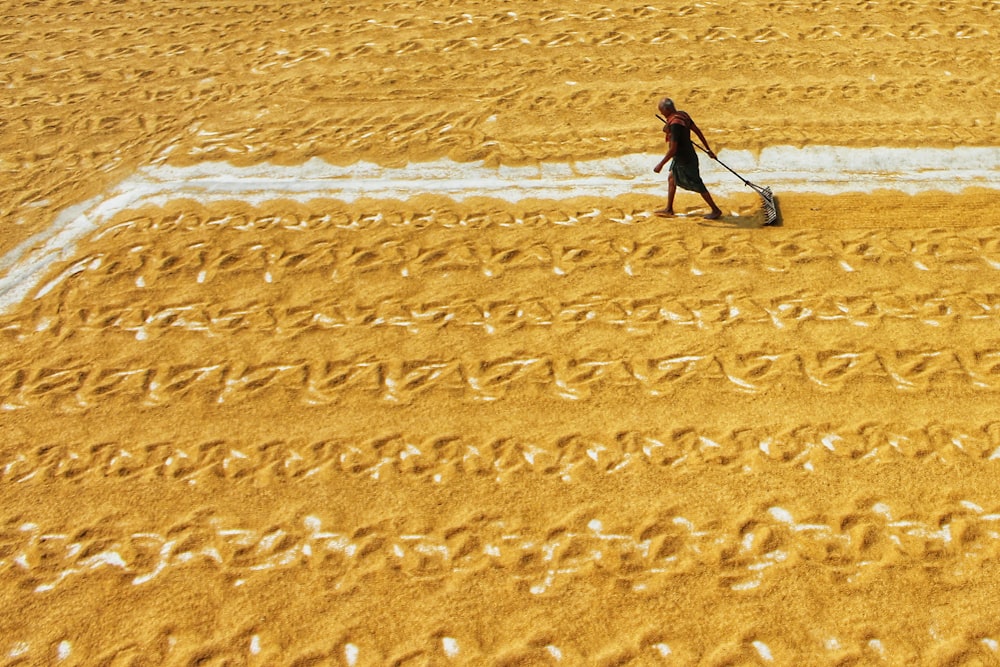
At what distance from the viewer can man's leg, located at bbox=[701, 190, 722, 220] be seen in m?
7.80

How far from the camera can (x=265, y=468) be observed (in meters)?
5.86

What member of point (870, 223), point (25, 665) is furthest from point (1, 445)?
point (870, 223)

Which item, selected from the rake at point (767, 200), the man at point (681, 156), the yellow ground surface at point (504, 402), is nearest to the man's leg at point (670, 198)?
the man at point (681, 156)

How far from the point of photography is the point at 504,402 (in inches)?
245

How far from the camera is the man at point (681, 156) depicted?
7.54 m

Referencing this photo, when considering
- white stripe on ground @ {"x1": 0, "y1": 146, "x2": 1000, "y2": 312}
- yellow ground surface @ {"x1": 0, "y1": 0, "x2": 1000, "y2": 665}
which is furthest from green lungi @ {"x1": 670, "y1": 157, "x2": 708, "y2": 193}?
white stripe on ground @ {"x1": 0, "y1": 146, "x2": 1000, "y2": 312}

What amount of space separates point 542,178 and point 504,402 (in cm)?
349

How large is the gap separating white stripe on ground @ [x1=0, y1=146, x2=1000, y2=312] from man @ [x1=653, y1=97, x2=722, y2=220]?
724 millimetres

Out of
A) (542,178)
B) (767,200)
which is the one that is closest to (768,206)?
(767,200)

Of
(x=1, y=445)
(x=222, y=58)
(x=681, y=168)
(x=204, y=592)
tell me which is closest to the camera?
(x=204, y=592)

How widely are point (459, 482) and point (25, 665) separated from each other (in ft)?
9.77

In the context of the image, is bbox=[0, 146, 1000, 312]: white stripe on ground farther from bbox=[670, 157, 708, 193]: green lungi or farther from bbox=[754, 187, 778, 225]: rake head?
bbox=[670, 157, 708, 193]: green lungi

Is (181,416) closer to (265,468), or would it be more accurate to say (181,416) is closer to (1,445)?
(265,468)

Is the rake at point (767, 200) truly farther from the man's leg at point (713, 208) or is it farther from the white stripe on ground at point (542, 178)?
the man's leg at point (713, 208)
